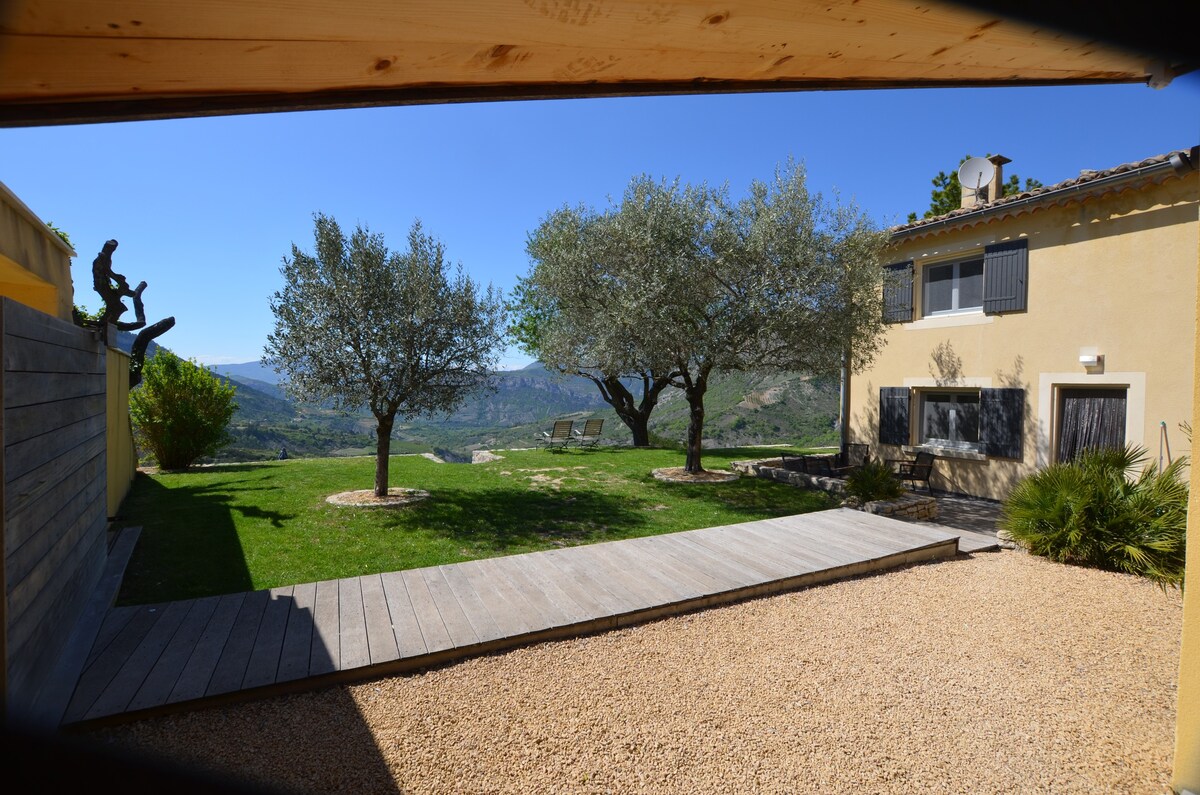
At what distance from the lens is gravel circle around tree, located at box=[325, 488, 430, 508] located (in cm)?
806

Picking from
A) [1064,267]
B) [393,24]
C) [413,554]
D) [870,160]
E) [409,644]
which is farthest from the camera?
[870,160]

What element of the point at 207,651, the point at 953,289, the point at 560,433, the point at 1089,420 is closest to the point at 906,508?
the point at 1089,420

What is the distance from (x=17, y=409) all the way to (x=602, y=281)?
951 cm

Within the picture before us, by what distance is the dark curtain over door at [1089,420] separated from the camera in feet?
→ 27.6

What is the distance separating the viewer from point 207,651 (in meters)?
3.61

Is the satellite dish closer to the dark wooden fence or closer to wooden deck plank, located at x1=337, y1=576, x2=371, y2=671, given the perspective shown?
wooden deck plank, located at x1=337, y1=576, x2=371, y2=671

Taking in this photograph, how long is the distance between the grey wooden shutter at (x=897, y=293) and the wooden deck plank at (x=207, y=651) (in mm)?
10932

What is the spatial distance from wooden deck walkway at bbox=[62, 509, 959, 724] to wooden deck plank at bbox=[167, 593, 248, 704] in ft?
0.04

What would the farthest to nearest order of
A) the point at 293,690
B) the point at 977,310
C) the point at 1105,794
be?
1. the point at 977,310
2. the point at 293,690
3. the point at 1105,794

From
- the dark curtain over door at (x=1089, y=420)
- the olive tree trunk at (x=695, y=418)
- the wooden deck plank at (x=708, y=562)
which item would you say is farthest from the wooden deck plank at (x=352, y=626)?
the dark curtain over door at (x=1089, y=420)

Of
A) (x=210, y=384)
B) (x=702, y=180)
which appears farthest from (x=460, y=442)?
(x=702, y=180)

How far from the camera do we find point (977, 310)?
400 inches

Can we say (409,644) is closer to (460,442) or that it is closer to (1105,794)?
(1105,794)

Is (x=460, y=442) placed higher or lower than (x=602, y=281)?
lower
